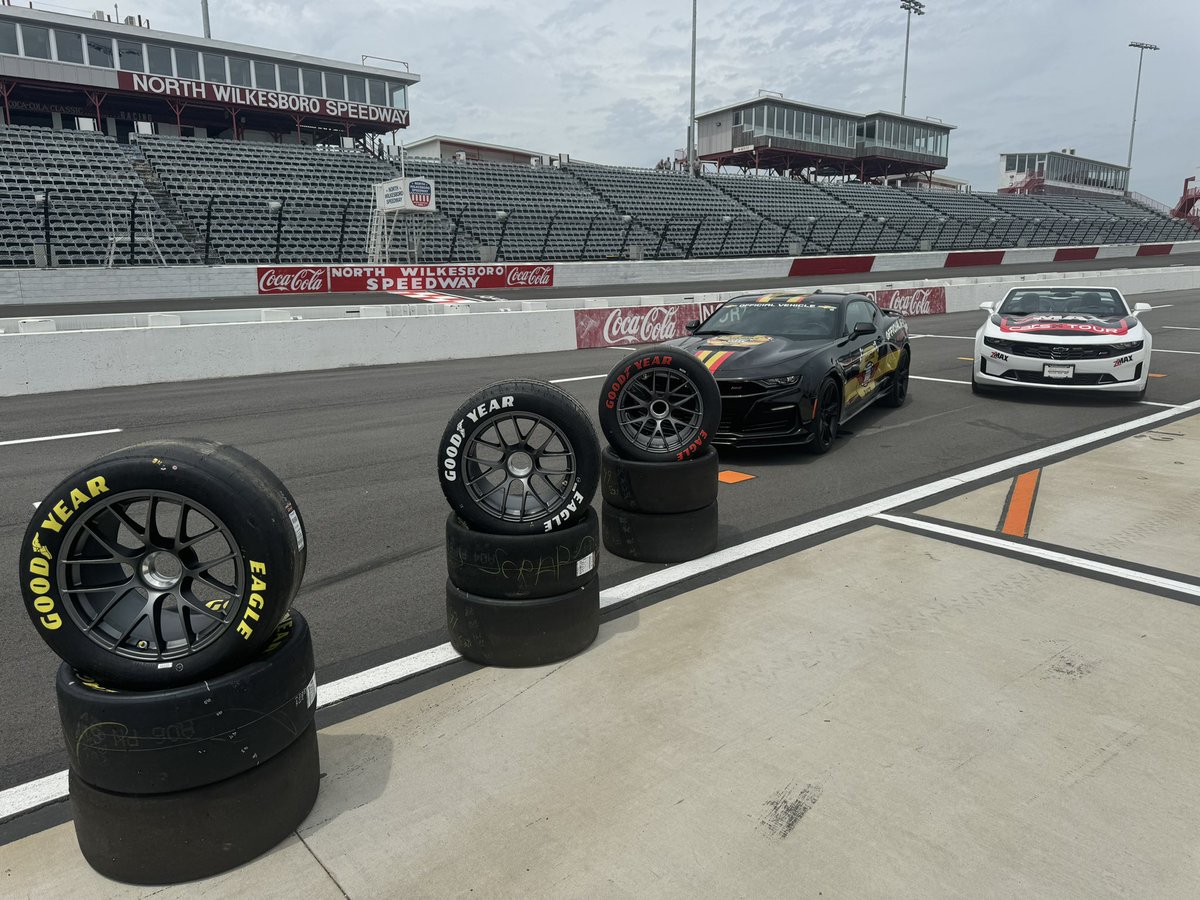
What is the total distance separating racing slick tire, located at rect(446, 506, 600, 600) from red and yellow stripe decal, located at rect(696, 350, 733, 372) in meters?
4.11

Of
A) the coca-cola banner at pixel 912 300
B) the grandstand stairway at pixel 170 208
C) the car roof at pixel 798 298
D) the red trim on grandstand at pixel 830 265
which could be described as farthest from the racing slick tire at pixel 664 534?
the red trim on grandstand at pixel 830 265

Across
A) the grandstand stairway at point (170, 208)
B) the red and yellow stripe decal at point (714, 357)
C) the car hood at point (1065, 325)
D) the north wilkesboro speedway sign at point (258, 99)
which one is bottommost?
the red and yellow stripe decal at point (714, 357)

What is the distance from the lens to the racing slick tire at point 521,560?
3.64 meters

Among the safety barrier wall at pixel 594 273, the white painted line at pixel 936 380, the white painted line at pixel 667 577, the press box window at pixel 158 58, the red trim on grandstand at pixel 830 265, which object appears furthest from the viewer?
the press box window at pixel 158 58

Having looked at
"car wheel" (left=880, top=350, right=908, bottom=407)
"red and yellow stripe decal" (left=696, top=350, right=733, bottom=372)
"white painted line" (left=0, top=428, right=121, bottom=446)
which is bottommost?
"white painted line" (left=0, top=428, right=121, bottom=446)

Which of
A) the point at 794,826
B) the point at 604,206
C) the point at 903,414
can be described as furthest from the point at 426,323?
the point at 604,206

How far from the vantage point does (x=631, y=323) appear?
17891 mm

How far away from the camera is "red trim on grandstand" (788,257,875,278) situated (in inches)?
1422

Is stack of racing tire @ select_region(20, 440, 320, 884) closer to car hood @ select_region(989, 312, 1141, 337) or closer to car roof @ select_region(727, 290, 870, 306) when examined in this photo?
car roof @ select_region(727, 290, 870, 306)

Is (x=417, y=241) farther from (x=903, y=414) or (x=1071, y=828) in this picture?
(x=1071, y=828)

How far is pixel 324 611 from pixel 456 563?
117cm

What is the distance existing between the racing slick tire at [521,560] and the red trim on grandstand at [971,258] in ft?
144

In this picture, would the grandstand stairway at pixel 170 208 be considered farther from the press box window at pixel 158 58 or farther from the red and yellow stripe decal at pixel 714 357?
the red and yellow stripe decal at pixel 714 357

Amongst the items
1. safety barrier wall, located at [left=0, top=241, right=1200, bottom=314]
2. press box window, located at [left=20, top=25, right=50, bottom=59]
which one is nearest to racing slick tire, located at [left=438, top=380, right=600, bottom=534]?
safety barrier wall, located at [left=0, top=241, right=1200, bottom=314]
